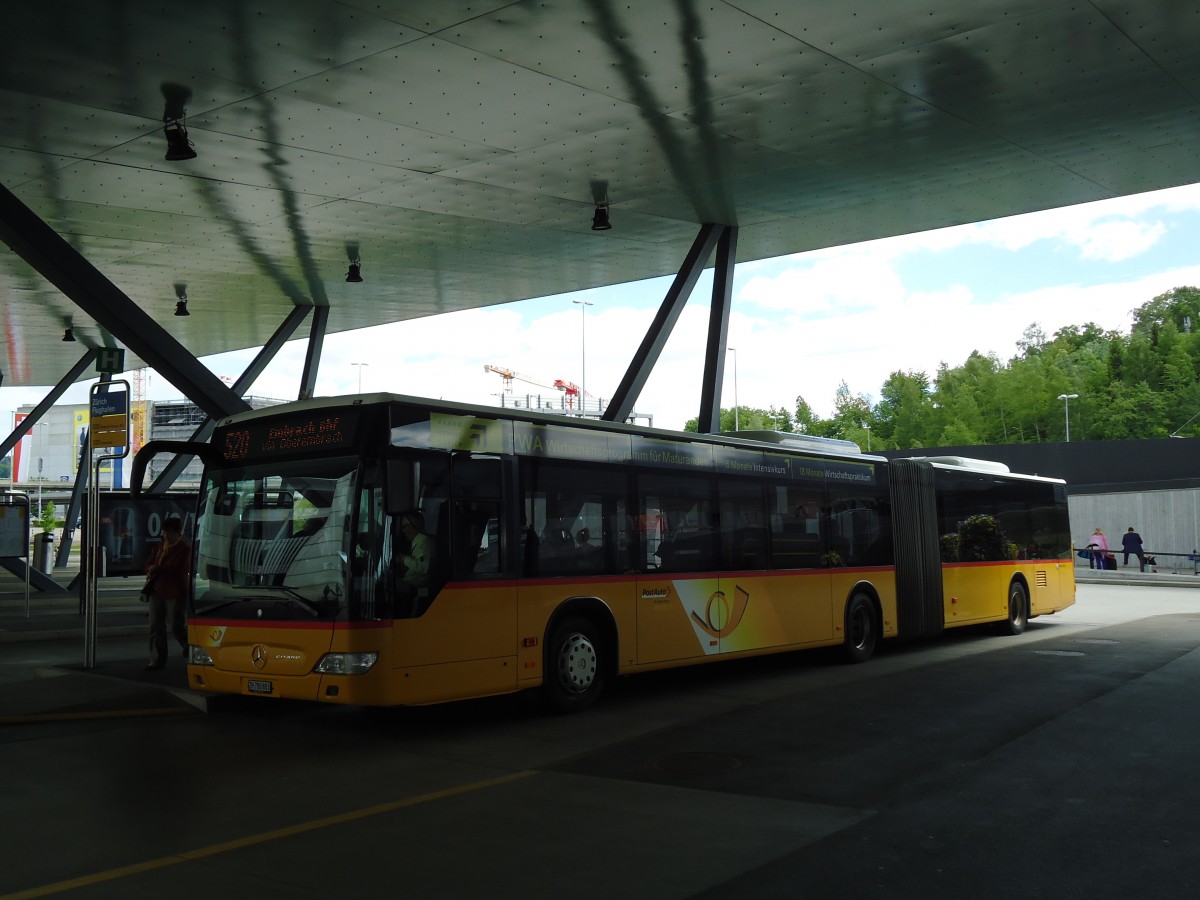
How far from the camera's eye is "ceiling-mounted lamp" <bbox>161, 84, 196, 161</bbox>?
11.7 meters

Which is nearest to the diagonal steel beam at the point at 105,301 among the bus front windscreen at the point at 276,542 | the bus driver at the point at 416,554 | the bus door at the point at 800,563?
the bus front windscreen at the point at 276,542

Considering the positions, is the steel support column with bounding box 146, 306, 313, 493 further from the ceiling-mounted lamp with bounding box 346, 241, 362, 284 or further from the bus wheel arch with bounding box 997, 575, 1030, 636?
the bus wheel arch with bounding box 997, 575, 1030, 636

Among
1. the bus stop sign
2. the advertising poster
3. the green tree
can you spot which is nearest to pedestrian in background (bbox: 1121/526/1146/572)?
the advertising poster

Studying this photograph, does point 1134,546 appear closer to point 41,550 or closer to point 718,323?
point 718,323

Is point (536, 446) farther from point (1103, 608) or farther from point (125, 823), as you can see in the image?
point (1103, 608)

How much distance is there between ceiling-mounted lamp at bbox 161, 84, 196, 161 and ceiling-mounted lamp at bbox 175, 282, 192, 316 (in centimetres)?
1028

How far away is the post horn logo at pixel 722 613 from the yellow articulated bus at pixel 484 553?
0.09ft

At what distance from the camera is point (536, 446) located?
11.3 metres

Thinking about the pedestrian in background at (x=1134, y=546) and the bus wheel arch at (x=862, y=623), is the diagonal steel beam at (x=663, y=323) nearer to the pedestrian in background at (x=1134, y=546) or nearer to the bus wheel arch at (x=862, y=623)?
the bus wheel arch at (x=862, y=623)

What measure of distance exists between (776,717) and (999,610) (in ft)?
33.8

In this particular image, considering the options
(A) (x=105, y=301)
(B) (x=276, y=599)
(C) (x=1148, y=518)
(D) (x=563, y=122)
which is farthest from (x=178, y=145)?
(C) (x=1148, y=518)

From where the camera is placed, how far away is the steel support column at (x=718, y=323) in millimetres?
18359

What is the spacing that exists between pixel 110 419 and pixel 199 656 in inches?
220

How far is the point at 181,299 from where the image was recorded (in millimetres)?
23484
